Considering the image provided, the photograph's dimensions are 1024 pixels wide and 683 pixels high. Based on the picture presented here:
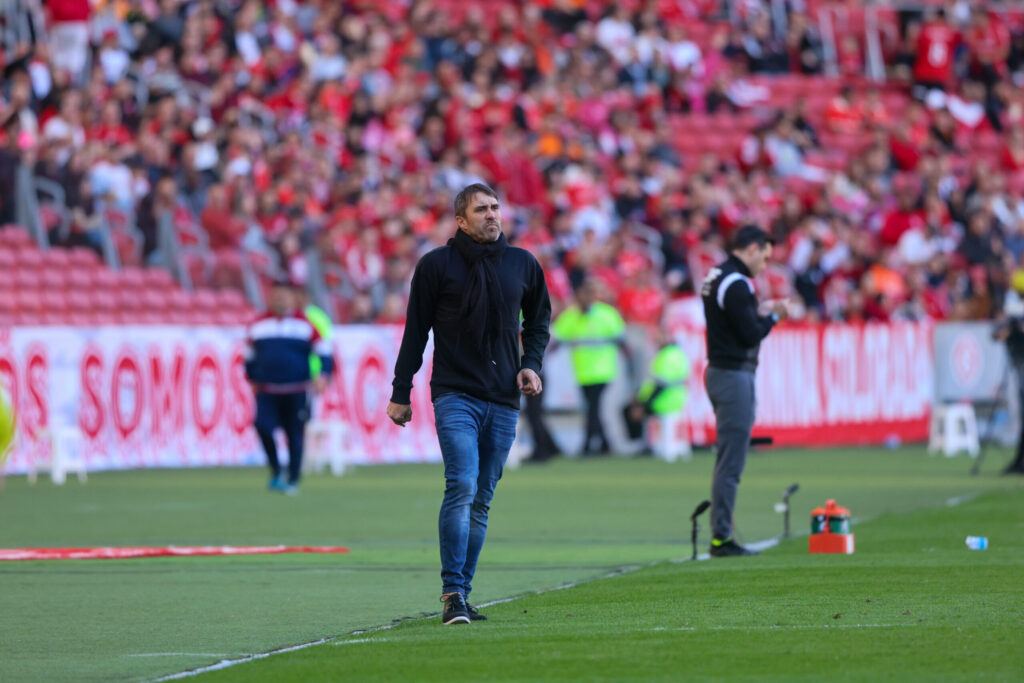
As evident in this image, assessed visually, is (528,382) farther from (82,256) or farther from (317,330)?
(82,256)

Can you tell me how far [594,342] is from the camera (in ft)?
91.3

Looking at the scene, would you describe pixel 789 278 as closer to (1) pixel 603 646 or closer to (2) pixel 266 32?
(2) pixel 266 32

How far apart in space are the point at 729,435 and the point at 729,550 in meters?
0.80

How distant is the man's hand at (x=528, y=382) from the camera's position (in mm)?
9828

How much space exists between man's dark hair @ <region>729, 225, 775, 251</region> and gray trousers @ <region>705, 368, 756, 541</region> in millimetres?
865

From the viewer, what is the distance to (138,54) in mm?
30125

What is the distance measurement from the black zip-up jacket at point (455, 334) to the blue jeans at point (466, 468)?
0.08 meters

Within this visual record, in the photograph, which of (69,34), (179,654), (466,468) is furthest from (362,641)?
(69,34)

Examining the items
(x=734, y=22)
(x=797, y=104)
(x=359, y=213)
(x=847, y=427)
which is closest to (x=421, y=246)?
(x=359, y=213)

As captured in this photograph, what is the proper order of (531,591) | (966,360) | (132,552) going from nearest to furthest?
(531,591) < (132,552) < (966,360)

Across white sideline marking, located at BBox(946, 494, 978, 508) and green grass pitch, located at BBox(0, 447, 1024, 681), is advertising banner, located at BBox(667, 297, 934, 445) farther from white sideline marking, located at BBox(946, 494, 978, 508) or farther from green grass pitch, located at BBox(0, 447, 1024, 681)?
white sideline marking, located at BBox(946, 494, 978, 508)

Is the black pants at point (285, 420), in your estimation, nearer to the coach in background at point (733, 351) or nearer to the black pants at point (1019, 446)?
the black pants at point (1019, 446)

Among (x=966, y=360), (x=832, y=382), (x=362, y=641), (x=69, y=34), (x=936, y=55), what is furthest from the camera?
(x=936, y=55)

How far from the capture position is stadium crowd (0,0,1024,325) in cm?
2730
